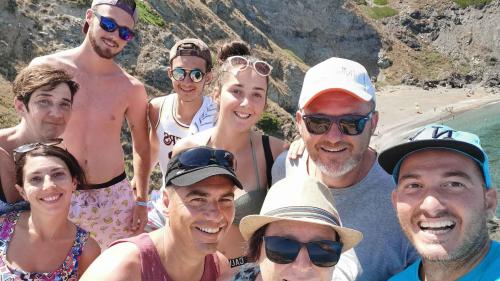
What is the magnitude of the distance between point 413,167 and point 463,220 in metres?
0.51

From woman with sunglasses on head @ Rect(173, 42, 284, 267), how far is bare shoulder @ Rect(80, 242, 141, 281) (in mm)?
1536

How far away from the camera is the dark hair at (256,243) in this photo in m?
3.71

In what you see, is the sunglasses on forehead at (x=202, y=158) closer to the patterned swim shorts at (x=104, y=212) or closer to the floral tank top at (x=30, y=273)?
the floral tank top at (x=30, y=273)

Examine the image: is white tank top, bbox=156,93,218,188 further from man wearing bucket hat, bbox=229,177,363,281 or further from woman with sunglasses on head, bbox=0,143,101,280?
man wearing bucket hat, bbox=229,177,363,281

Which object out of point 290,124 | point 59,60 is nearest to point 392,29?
point 290,124

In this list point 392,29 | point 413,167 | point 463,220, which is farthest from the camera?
point 392,29

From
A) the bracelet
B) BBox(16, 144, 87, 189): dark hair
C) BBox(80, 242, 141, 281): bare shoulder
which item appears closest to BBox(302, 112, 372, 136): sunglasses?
BBox(80, 242, 141, 281): bare shoulder

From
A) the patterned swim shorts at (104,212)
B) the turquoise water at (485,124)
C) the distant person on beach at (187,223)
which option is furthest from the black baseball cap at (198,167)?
the turquoise water at (485,124)

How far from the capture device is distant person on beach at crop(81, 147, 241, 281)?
3.70 metres

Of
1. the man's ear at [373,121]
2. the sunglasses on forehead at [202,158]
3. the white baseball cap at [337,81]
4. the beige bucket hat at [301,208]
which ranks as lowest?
the beige bucket hat at [301,208]

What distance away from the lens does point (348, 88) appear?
4.38m

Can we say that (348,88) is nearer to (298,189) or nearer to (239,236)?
(298,189)

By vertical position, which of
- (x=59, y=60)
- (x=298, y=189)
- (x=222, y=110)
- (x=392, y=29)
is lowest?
(x=298, y=189)

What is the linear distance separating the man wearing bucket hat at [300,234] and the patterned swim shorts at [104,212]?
10.2ft
